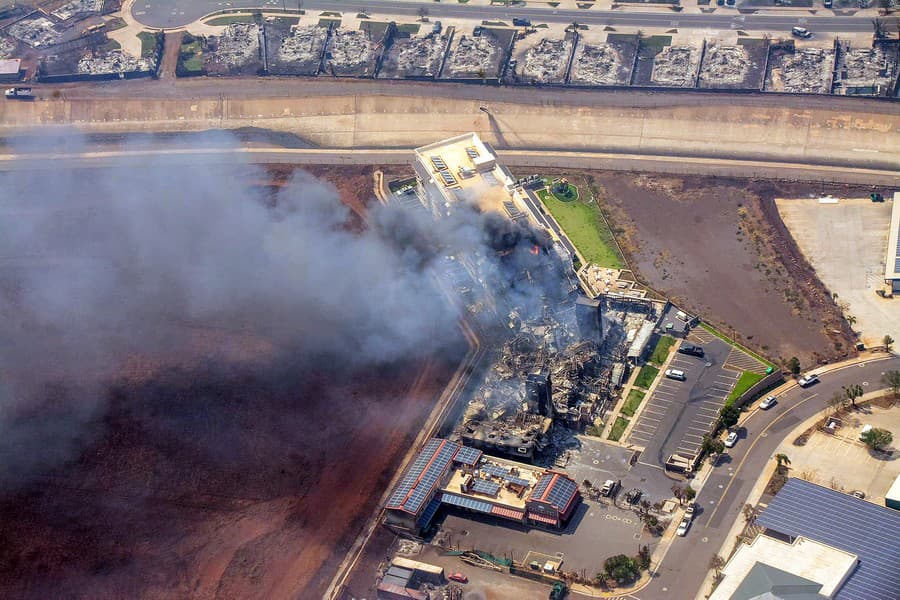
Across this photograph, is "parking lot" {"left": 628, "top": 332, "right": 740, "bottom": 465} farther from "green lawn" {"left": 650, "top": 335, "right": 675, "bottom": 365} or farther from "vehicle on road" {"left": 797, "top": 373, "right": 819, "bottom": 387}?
"vehicle on road" {"left": 797, "top": 373, "right": 819, "bottom": 387}

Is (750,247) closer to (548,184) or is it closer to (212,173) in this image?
(548,184)

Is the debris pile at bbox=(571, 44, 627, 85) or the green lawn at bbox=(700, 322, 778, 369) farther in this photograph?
the debris pile at bbox=(571, 44, 627, 85)

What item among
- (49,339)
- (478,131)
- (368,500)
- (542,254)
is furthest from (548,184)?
(49,339)

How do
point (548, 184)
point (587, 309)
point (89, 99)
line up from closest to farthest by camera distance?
point (587, 309) → point (548, 184) → point (89, 99)

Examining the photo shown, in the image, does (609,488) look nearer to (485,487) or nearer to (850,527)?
(485,487)

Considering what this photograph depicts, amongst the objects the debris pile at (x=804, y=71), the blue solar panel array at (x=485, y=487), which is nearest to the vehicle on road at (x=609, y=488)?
the blue solar panel array at (x=485, y=487)

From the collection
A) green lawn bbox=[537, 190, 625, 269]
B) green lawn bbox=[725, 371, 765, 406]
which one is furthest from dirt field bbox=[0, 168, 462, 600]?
green lawn bbox=[725, 371, 765, 406]

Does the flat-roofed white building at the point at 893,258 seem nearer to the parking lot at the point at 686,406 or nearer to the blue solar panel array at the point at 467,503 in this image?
the parking lot at the point at 686,406
